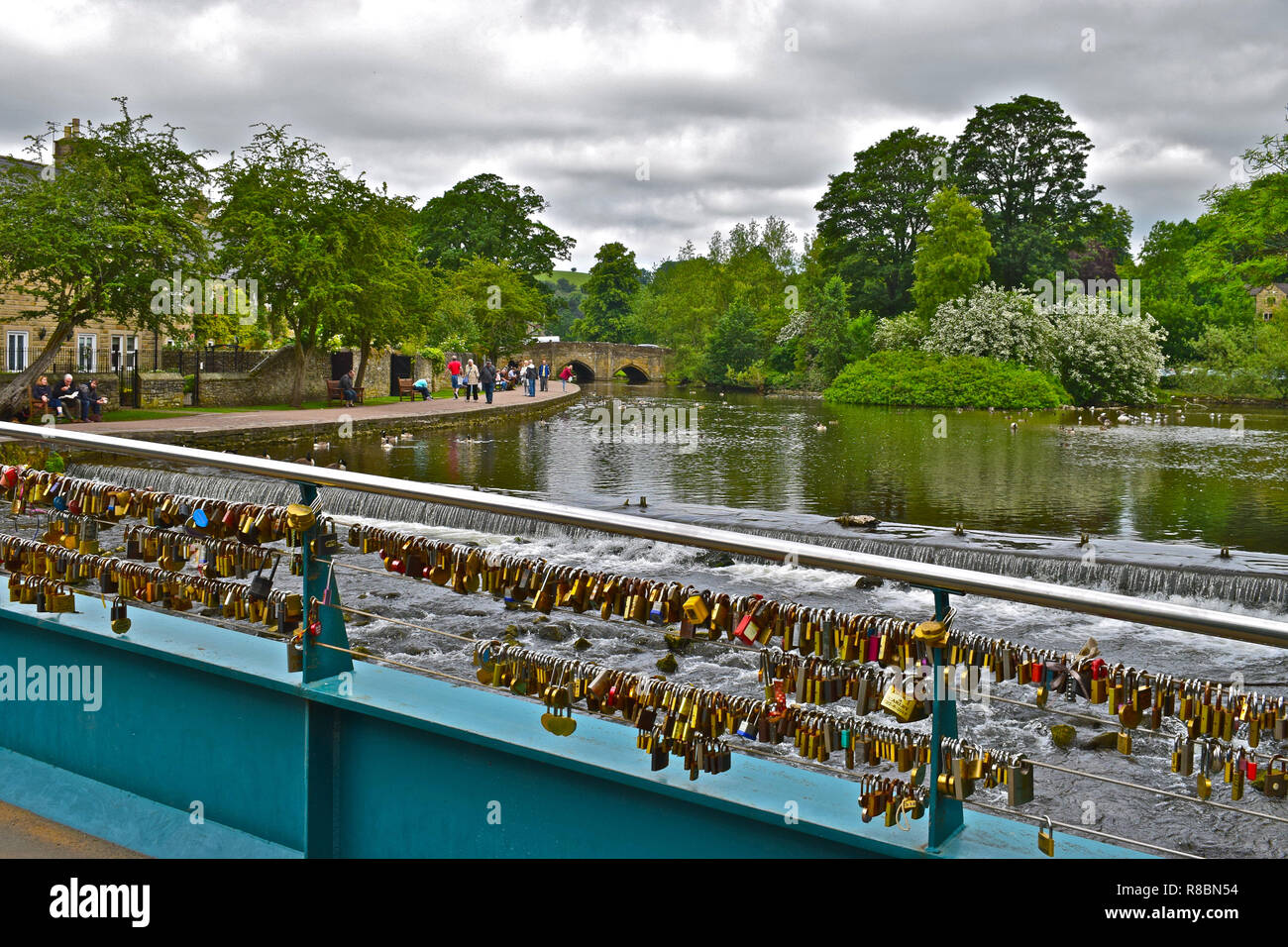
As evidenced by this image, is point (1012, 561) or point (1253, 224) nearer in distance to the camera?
point (1012, 561)

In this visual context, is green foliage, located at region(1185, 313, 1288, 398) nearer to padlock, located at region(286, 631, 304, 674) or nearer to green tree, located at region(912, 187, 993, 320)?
green tree, located at region(912, 187, 993, 320)

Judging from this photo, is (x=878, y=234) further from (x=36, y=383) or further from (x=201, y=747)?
(x=201, y=747)

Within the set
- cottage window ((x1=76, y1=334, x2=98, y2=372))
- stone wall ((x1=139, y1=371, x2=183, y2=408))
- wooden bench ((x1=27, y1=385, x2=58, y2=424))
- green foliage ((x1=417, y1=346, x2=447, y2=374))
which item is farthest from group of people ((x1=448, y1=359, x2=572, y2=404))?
wooden bench ((x1=27, y1=385, x2=58, y2=424))

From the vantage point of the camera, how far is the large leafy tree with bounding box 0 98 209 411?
81.0 feet

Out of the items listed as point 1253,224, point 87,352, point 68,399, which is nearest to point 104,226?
point 68,399

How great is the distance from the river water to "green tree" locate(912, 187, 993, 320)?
25.7m

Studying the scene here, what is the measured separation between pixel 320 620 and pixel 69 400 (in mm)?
26952

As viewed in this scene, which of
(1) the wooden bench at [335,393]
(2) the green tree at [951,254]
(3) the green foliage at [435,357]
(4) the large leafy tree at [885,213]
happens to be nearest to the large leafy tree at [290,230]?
(1) the wooden bench at [335,393]

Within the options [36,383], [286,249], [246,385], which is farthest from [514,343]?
[36,383]

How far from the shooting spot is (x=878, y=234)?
233 feet

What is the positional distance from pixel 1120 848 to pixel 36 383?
2984 centimetres

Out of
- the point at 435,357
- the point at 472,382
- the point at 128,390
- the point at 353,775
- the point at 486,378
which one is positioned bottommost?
the point at 353,775

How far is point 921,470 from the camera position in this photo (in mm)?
24281

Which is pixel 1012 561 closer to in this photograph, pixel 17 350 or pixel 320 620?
pixel 320 620
